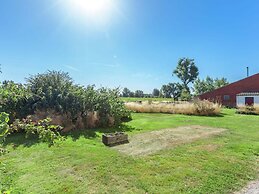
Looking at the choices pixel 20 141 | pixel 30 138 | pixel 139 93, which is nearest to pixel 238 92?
pixel 30 138

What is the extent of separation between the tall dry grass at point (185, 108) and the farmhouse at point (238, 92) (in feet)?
37.4

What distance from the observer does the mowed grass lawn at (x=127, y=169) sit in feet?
12.4

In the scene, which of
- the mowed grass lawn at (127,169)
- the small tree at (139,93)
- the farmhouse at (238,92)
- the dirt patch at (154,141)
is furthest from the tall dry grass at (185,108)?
the small tree at (139,93)

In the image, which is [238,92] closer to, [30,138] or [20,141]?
[30,138]

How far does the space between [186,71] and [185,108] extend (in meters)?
34.5

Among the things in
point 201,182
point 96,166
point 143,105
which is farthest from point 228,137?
point 143,105

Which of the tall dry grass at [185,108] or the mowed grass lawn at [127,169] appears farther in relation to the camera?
the tall dry grass at [185,108]

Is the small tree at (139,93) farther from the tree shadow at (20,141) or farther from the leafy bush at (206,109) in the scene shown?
the tree shadow at (20,141)

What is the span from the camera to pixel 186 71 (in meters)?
48.8

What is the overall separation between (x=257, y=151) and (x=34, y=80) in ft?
29.5

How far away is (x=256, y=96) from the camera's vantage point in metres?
24.0

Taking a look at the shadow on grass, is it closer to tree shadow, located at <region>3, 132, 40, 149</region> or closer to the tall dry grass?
tree shadow, located at <region>3, 132, 40, 149</region>

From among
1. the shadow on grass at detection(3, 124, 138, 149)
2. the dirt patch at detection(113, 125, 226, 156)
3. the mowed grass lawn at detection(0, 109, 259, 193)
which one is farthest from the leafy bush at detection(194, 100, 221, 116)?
the shadow on grass at detection(3, 124, 138, 149)

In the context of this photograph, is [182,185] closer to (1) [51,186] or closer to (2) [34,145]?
(1) [51,186]
